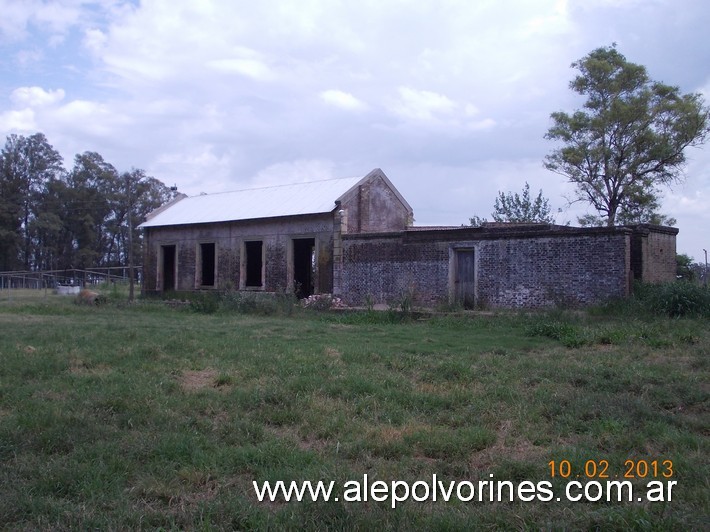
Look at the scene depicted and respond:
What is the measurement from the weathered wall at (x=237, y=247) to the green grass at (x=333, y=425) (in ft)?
42.0

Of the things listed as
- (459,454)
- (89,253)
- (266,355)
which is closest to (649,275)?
(266,355)

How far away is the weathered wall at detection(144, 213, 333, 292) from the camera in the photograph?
2473 cm

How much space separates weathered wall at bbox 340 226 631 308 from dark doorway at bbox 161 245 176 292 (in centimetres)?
1234

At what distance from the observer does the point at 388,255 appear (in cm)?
2211

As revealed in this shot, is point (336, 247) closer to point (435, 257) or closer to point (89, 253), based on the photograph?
point (435, 257)

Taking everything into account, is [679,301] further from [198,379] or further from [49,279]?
[49,279]

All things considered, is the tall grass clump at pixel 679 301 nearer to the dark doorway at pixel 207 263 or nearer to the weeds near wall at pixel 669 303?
the weeds near wall at pixel 669 303

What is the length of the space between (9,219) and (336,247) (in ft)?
142

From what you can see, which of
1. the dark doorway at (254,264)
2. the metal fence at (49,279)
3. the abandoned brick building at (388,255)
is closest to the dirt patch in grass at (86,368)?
the abandoned brick building at (388,255)

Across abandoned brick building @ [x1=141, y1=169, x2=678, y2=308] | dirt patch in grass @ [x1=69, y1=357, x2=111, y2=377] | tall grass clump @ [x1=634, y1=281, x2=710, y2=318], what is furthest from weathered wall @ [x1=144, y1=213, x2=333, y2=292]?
dirt patch in grass @ [x1=69, y1=357, x2=111, y2=377]

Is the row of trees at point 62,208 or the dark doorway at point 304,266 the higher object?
the row of trees at point 62,208

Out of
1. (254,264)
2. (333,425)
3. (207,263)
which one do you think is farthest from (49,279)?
(333,425)

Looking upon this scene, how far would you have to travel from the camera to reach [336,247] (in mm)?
23844

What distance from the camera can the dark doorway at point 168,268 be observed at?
3203 cm
